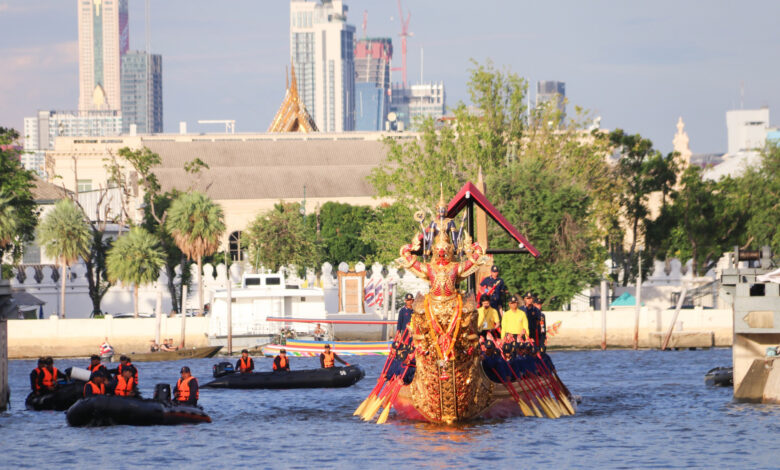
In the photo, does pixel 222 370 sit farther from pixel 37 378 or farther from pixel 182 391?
pixel 182 391

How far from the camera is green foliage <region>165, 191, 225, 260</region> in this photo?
7912cm

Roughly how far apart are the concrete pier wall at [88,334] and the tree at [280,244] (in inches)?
692

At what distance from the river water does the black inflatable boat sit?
60 cm

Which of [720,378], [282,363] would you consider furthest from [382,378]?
[720,378]

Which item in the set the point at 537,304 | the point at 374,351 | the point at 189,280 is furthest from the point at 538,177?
the point at 537,304

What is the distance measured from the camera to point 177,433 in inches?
1583

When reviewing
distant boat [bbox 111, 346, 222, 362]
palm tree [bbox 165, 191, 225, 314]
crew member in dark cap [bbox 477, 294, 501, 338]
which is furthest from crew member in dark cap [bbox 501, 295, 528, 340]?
palm tree [bbox 165, 191, 225, 314]

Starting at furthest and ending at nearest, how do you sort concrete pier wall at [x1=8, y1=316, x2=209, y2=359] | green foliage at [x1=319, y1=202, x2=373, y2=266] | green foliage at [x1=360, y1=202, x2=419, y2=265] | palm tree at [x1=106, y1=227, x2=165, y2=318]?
green foliage at [x1=319, y1=202, x2=373, y2=266] < green foliage at [x1=360, y1=202, x2=419, y2=265] < palm tree at [x1=106, y1=227, x2=165, y2=318] < concrete pier wall at [x1=8, y1=316, x2=209, y2=359]

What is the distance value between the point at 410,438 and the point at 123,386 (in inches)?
312

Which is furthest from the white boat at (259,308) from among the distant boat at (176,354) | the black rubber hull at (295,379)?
the black rubber hull at (295,379)

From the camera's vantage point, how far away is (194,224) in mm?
79125

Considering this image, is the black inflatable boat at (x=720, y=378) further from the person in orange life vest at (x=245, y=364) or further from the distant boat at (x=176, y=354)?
the distant boat at (x=176, y=354)

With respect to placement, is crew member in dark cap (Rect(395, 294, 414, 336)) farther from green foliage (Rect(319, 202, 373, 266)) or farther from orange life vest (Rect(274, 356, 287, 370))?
green foliage (Rect(319, 202, 373, 266))

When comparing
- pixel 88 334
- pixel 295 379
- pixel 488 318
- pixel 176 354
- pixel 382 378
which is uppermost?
pixel 488 318
